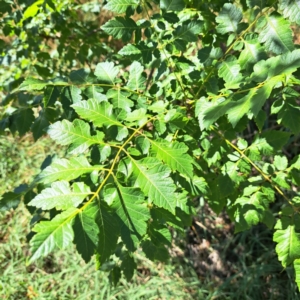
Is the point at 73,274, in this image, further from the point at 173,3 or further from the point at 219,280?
the point at 173,3

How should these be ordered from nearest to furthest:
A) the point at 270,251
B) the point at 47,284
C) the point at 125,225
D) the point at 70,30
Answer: the point at 125,225
the point at 70,30
the point at 270,251
the point at 47,284

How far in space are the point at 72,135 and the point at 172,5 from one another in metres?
0.55

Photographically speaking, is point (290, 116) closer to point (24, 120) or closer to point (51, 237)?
point (51, 237)

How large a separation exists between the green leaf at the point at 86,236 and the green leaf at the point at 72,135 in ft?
0.82

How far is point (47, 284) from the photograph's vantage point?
2.96 m

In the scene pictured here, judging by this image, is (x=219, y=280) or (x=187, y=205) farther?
(x=219, y=280)

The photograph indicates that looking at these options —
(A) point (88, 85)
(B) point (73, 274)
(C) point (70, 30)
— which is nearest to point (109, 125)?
(A) point (88, 85)

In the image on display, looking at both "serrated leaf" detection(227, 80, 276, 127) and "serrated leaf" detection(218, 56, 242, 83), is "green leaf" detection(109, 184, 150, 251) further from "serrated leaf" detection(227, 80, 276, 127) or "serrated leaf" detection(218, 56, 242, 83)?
"serrated leaf" detection(218, 56, 242, 83)

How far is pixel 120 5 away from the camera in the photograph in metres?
1.26

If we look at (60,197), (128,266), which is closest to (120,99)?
(60,197)

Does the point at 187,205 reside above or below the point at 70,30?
below

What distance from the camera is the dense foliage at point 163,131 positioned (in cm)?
94

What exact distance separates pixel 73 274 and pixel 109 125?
2147 millimetres

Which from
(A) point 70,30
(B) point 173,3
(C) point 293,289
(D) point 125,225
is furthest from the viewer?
(C) point 293,289
